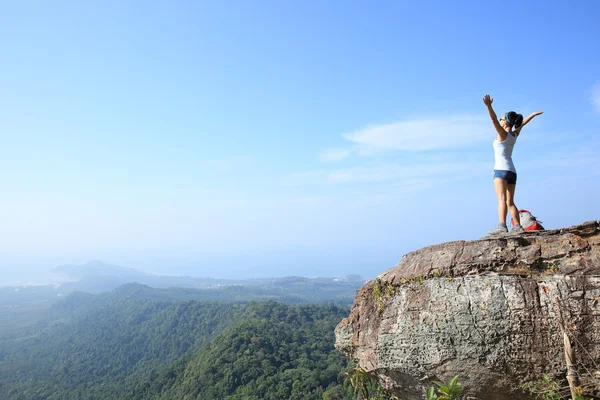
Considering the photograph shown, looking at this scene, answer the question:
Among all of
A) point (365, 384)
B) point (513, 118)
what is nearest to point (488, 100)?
point (513, 118)

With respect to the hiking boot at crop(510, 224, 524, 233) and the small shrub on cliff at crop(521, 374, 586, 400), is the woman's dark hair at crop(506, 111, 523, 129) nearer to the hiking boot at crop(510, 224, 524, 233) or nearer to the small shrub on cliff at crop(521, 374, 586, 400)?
the hiking boot at crop(510, 224, 524, 233)

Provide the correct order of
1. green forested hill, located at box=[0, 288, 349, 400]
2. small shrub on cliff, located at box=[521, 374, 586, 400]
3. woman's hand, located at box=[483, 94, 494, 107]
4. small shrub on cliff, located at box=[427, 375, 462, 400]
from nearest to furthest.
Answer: small shrub on cliff, located at box=[521, 374, 586, 400] → small shrub on cliff, located at box=[427, 375, 462, 400] → woman's hand, located at box=[483, 94, 494, 107] → green forested hill, located at box=[0, 288, 349, 400]

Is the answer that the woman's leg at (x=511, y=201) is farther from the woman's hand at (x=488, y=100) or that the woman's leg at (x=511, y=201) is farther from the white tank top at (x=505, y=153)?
the woman's hand at (x=488, y=100)

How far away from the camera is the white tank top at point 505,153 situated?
20.2 feet

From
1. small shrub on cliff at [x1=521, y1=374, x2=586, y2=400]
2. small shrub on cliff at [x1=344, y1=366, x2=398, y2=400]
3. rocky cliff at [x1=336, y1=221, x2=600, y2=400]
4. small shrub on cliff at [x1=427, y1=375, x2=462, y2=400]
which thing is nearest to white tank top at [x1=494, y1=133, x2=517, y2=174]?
rocky cliff at [x1=336, y1=221, x2=600, y2=400]

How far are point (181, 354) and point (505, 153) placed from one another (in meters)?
91.6

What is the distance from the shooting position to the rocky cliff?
14.5ft

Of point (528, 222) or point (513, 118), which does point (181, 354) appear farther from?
point (513, 118)

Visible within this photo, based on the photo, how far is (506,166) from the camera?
624cm

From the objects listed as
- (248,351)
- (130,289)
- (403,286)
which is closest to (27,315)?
(130,289)

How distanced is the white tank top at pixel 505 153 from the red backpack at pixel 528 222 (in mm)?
760

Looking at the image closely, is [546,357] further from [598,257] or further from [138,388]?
[138,388]

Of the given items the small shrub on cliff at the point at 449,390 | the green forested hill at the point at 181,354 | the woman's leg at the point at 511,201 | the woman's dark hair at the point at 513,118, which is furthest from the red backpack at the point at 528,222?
the green forested hill at the point at 181,354

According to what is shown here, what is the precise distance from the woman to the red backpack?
125 millimetres
